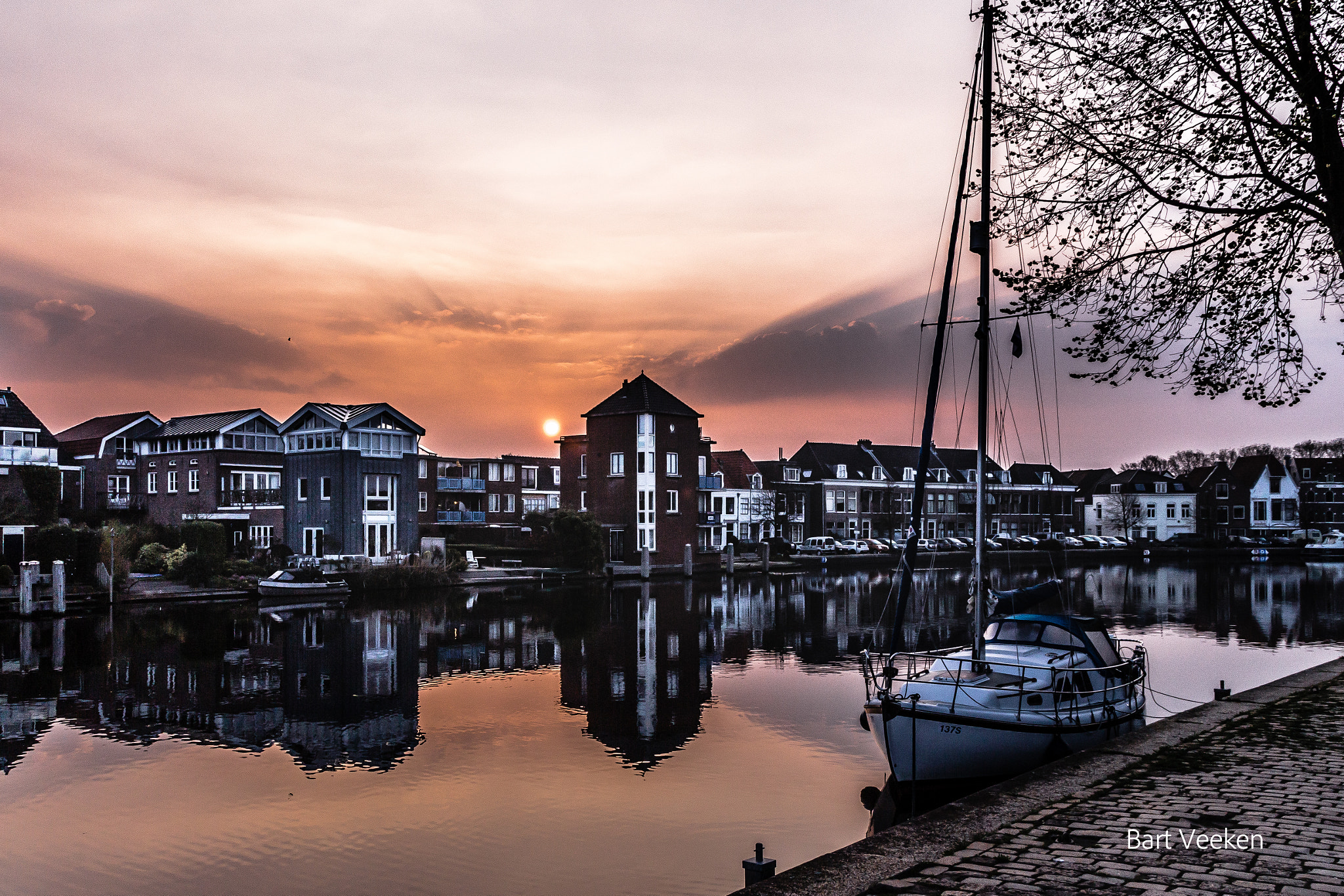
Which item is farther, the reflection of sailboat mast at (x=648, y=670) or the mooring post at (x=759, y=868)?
the reflection of sailboat mast at (x=648, y=670)

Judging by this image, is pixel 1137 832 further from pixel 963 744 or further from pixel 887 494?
pixel 887 494

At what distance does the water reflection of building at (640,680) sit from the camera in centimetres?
2167

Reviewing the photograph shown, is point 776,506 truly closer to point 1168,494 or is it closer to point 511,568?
point 511,568

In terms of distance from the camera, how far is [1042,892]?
26.6 ft

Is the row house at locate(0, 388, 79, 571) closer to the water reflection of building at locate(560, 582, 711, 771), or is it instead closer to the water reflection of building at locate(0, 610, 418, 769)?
the water reflection of building at locate(0, 610, 418, 769)

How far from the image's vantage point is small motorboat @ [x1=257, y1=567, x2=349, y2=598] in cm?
5106

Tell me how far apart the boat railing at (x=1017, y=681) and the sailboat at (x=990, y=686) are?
0.03m

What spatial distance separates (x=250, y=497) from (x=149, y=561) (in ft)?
32.6

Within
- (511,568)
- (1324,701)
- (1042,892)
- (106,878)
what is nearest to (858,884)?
(1042,892)

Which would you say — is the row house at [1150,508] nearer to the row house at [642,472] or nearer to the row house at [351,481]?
the row house at [642,472]

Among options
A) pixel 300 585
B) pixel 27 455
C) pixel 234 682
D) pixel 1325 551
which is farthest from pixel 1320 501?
pixel 27 455

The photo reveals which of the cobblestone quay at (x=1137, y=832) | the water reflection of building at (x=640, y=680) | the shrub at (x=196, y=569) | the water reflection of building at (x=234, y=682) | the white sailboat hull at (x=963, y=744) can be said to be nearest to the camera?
the cobblestone quay at (x=1137, y=832)

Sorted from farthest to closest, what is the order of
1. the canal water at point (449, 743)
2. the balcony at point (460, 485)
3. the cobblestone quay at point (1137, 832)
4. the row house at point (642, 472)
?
the balcony at point (460, 485), the row house at point (642, 472), the canal water at point (449, 743), the cobblestone quay at point (1137, 832)

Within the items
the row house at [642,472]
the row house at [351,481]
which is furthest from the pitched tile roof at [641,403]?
the row house at [351,481]
